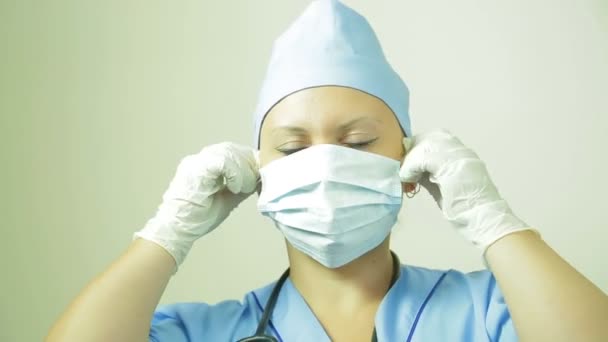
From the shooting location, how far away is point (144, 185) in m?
1.52

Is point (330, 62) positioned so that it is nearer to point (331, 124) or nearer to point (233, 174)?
point (331, 124)

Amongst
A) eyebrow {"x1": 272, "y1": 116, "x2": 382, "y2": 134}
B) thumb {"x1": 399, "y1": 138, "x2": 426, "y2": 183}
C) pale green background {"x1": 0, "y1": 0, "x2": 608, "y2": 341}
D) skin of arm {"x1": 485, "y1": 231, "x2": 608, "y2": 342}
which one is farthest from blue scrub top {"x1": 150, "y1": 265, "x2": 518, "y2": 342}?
pale green background {"x1": 0, "y1": 0, "x2": 608, "y2": 341}

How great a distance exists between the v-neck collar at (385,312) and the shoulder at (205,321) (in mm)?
43

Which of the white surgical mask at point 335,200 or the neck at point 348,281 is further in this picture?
the neck at point 348,281

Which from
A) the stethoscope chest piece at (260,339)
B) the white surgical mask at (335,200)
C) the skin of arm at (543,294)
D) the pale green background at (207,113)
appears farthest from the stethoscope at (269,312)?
the pale green background at (207,113)

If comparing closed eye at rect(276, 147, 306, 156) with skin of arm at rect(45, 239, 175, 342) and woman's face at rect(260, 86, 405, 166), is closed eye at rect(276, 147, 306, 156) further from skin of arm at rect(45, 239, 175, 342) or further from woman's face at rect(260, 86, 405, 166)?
skin of arm at rect(45, 239, 175, 342)

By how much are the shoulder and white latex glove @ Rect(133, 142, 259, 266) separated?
0.41ft

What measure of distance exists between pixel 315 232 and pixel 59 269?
0.92m

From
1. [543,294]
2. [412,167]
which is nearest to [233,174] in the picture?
[412,167]

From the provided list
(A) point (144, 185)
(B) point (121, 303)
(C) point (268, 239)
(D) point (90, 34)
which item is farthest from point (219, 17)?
(B) point (121, 303)

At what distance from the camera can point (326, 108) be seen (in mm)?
934

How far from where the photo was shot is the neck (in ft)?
3.28

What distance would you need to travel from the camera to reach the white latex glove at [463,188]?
33.1 inches

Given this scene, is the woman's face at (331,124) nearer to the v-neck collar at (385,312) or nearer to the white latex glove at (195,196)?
the white latex glove at (195,196)
